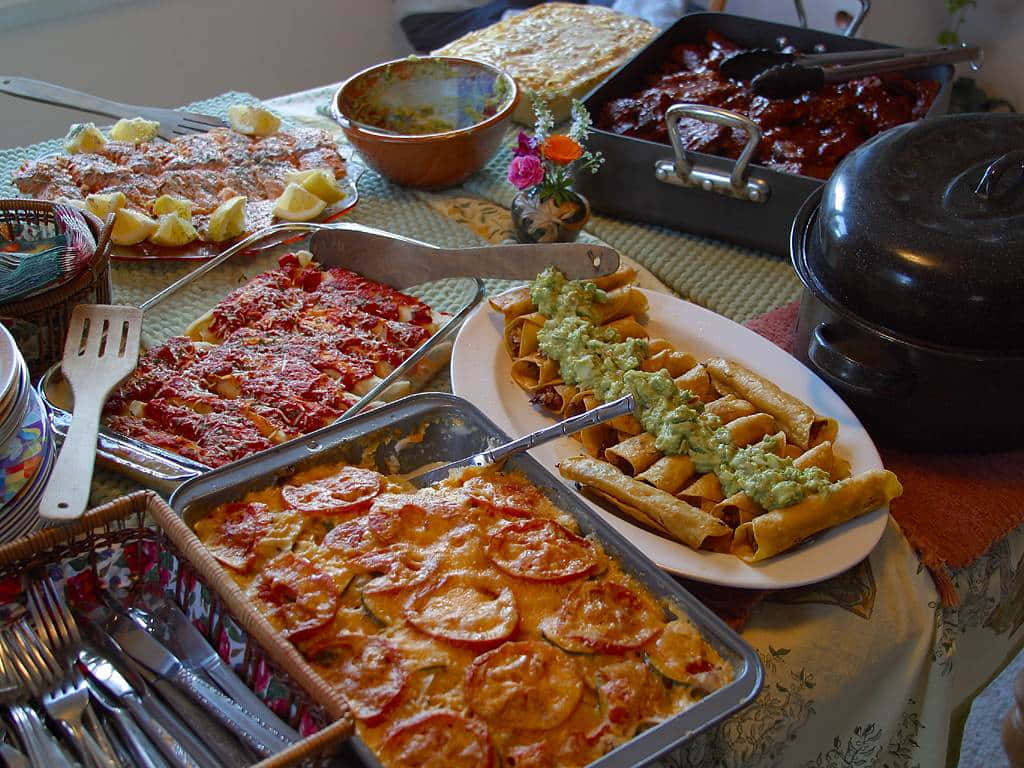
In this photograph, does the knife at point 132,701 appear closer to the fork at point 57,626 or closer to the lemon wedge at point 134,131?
the fork at point 57,626

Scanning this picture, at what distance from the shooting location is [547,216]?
5.60 feet

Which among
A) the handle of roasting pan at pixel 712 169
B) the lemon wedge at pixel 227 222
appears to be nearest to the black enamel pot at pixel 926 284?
the handle of roasting pan at pixel 712 169

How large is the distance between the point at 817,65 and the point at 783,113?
0.12 meters

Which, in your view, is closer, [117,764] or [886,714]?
[117,764]

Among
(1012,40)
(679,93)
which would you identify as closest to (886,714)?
(679,93)

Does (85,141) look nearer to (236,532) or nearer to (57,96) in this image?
(57,96)

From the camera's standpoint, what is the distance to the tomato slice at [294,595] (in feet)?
2.82

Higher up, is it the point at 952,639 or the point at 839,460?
the point at 839,460

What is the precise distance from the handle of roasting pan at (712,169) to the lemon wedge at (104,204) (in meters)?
0.97

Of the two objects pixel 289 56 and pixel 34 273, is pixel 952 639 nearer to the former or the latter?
pixel 34 273

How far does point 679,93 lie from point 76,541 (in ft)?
5.17

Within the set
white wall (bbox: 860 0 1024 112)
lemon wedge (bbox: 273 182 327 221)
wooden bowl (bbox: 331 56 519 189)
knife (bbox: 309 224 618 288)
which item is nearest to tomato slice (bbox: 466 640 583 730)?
knife (bbox: 309 224 618 288)

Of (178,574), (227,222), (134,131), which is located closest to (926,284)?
(178,574)

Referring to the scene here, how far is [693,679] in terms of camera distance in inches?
32.5
